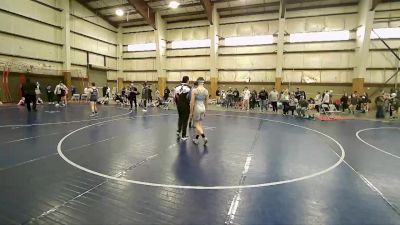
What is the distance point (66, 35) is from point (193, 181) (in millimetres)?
25546

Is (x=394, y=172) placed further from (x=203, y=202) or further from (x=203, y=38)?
(x=203, y=38)

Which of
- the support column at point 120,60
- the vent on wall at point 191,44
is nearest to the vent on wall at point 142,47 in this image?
the support column at point 120,60

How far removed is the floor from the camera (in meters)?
3.54

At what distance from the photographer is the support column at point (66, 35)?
24.8 m

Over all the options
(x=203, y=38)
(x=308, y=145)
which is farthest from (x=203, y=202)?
(x=203, y=38)

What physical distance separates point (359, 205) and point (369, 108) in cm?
2305

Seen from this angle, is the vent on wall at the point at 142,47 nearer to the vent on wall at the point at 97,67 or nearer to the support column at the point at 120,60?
the support column at the point at 120,60

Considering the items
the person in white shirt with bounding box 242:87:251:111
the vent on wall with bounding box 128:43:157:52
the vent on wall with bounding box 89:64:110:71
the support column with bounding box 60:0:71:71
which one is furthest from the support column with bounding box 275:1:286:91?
the support column with bounding box 60:0:71:71

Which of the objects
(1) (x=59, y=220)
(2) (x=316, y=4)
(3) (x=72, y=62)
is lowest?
(1) (x=59, y=220)

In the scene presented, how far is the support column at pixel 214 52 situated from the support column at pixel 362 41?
12946mm

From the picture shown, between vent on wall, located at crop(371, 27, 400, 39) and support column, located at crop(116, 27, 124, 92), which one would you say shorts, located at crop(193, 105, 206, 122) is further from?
support column, located at crop(116, 27, 124, 92)

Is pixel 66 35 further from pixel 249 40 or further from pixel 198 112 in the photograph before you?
pixel 198 112

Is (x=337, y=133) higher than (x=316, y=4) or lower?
lower

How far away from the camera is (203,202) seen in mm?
3902
